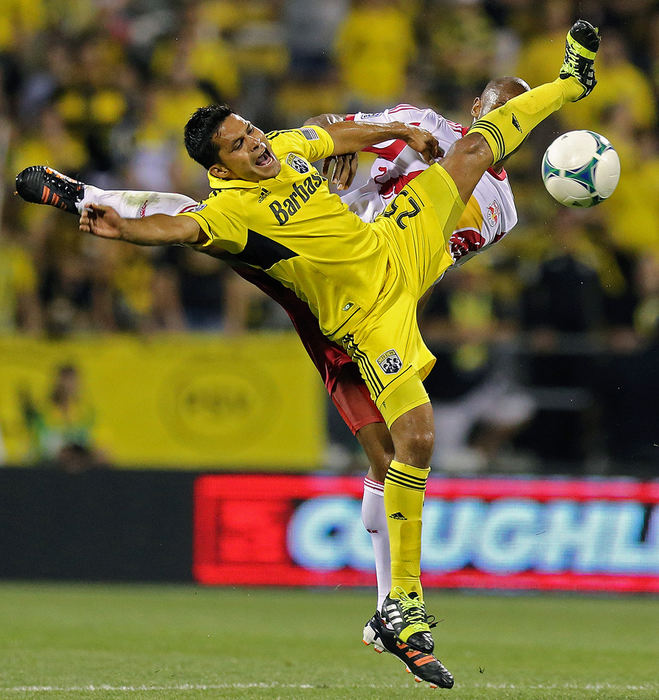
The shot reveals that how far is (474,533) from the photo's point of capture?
1185 centimetres

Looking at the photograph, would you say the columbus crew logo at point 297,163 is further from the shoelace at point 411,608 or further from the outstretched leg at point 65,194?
the shoelace at point 411,608

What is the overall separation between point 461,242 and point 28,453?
558 centimetres

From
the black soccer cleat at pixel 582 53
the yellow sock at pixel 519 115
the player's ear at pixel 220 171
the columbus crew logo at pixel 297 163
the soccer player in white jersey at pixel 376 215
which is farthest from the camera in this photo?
the black soccer cleat at pixel 582 53

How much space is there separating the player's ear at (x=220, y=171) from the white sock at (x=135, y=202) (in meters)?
0.27

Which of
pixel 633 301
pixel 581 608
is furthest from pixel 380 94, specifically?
pixel 581 608

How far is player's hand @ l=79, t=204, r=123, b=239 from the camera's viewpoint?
5758 mm

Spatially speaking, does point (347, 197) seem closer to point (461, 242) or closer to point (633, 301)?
point (461, 242)

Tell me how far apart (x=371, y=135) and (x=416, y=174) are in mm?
518

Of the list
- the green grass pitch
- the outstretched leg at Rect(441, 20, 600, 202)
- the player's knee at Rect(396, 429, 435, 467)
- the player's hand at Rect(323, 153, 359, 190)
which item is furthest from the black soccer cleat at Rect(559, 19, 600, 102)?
the green grass pitch

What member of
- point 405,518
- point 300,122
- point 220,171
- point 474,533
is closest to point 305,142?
point 220,171

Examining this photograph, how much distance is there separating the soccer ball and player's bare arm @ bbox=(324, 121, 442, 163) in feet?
2.35

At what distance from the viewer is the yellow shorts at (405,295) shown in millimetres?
6520

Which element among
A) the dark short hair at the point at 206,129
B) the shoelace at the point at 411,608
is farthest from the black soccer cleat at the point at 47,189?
the shoelace at the point at 411,608

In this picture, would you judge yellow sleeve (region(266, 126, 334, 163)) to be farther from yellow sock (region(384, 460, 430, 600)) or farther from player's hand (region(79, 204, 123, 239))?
yellow sock (region(384, 460, 430, 600))
